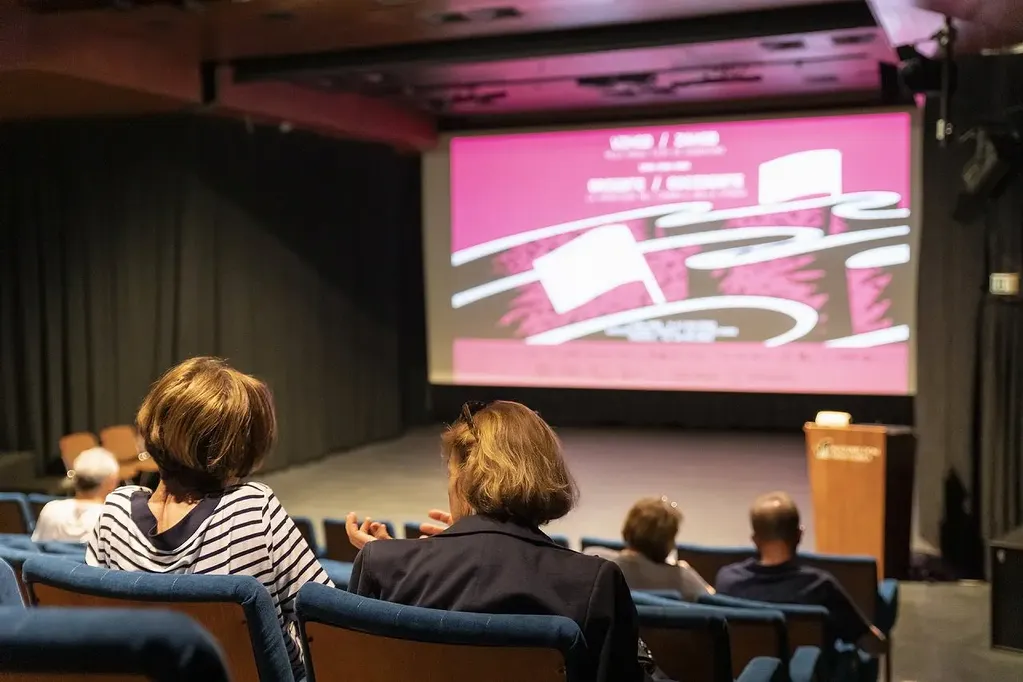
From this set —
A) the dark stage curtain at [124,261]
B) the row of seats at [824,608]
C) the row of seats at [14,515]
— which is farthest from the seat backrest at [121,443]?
the row of seats at [824,608]

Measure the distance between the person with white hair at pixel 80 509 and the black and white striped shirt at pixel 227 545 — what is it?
175 centimetres

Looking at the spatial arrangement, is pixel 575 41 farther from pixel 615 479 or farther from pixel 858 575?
pixel 858 575

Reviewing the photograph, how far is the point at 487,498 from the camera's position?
1519 mm

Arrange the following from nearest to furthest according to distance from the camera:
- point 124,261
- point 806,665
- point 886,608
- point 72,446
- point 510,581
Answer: point 510,581, point 806,665, point 886,608, point 72,446, point 124,261

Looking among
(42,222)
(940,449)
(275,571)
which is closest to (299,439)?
(42,222)

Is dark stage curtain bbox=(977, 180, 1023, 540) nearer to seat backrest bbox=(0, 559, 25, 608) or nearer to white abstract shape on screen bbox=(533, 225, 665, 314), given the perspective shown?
white abstract shape on screen bbox=(533, 225, 665, 314)

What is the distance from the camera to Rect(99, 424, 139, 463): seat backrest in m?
6.87

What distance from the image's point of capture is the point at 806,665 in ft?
8.32

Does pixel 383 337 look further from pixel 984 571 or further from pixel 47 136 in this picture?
pixel 984 571

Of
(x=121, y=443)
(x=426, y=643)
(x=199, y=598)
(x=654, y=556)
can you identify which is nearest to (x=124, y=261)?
(x=121, y=443)

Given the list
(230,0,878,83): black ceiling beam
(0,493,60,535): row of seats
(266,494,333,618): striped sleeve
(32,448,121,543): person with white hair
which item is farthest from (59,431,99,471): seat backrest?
(266,494,333,618): striped sleeve

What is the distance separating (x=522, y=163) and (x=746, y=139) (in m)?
1.90

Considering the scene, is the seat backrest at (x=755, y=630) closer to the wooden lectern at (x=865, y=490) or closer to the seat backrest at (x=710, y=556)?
the seat backrest at (x=710, y=556)

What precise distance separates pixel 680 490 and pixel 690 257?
6.28ft
